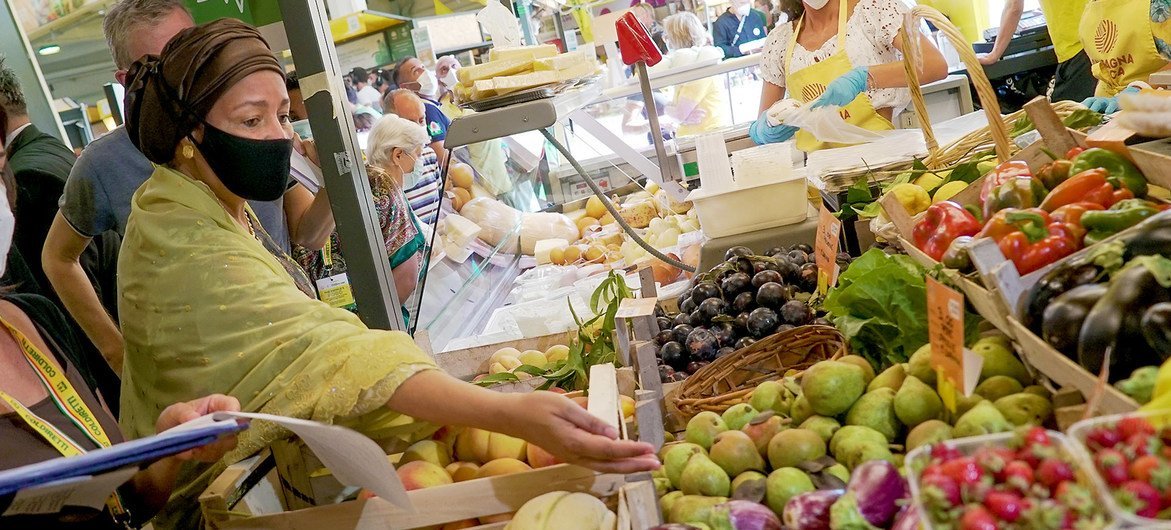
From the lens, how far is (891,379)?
1.70m

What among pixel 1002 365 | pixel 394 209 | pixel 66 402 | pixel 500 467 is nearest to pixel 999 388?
pixel 1002 365

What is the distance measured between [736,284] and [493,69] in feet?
3.62

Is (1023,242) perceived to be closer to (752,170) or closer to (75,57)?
(752,170)

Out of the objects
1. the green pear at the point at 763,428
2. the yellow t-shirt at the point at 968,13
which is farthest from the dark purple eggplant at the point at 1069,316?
the yellow t-shirt at the point at 968,13

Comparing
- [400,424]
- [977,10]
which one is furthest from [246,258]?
[977,10]

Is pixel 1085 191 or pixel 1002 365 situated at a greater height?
pixel 1085 191

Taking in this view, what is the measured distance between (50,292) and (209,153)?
7.60 ft

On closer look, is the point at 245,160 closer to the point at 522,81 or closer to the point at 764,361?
the point at 522,81

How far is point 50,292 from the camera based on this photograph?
3.80 m

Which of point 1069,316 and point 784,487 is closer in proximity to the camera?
point 1069,316

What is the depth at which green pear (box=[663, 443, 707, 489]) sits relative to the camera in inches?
66.5

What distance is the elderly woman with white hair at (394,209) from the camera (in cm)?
386

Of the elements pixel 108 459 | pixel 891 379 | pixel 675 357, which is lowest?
pixel 675 357

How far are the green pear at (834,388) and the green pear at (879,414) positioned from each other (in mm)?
26
